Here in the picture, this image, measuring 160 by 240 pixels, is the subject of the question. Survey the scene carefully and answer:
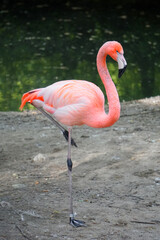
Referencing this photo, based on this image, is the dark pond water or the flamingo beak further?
the dark pond water

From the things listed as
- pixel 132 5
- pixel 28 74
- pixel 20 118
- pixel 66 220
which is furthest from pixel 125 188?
pixel 132 5

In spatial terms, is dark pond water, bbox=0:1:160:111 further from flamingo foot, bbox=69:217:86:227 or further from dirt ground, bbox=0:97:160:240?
flamingo foot, bbox=69:217:86:227

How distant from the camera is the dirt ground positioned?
3.82 meters

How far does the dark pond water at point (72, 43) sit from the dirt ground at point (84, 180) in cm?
203

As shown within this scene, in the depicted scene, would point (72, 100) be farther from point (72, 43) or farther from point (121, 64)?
point (72, 43)

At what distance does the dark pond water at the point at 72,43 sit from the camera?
9055mm

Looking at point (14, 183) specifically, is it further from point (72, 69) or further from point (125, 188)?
point (72, 69)

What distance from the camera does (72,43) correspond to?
464 inches

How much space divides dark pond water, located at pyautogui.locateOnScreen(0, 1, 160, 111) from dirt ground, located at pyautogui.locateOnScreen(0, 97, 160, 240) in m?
2.03

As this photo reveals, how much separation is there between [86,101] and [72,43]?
793 cm

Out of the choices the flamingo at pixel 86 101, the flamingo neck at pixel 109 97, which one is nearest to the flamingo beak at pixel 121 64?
the flamingo at pixel 86 101

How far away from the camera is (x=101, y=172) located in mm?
4945

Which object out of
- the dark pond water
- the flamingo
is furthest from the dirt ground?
the dark pond water

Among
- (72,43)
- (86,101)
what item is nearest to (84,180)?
(86,101)
